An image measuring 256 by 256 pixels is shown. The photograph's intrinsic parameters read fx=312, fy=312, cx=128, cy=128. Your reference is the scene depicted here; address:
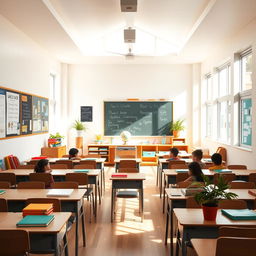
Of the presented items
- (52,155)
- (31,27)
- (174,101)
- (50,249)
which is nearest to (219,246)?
(50,249)

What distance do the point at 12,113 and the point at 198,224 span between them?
5.34 m

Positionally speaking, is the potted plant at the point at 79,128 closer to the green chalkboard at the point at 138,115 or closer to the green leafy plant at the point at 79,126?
the green leafy plant at the point at 79,126

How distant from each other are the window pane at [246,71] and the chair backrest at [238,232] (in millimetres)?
5197

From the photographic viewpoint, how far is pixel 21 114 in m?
7.33

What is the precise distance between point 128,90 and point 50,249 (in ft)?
29.5

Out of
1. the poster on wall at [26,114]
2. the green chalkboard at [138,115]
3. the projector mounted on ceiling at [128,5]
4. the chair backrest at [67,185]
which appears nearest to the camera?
the chair backrest at [67,185]

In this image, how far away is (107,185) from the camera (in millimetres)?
7762

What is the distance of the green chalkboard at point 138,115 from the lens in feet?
36.8

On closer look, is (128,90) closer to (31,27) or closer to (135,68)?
(135,68)

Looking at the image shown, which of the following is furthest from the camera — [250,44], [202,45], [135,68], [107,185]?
[135,68]

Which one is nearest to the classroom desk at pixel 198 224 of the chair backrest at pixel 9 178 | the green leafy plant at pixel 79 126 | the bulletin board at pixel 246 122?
the chair backrest at pixel 9 178

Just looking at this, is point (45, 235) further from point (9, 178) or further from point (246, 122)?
point (246, 122)

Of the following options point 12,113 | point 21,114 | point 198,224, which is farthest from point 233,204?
point 21,114

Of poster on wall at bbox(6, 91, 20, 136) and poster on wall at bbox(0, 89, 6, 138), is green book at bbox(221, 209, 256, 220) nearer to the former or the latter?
poster on wall at bbox(0, 89, 6, 138)
